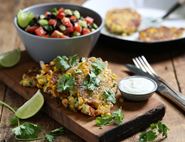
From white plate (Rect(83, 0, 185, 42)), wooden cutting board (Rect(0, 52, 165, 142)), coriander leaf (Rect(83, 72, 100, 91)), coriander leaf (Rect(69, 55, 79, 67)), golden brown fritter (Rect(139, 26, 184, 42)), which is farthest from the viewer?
white plate (Rect(83, 0, 185, 42))

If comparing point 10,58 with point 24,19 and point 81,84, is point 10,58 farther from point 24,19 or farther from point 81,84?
point 81,84

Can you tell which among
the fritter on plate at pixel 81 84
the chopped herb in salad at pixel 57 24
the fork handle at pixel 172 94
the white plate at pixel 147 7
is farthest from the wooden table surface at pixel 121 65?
the white plate at pixel 147 7

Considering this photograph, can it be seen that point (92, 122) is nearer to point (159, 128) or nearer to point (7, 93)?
point (159, 128)

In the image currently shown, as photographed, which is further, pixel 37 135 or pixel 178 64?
pixel 178 64

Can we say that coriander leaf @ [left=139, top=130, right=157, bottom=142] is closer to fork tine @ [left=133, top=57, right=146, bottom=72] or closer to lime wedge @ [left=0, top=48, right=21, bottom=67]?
fork tine @ [left=133, top=57, right=146, bottom=72]

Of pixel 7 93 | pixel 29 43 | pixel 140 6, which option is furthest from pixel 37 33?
pixel 140 6

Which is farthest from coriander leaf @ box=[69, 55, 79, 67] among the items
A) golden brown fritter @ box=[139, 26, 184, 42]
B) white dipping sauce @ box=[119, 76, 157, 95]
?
golden brown fritter @ box=[139, 26, 184, 42]

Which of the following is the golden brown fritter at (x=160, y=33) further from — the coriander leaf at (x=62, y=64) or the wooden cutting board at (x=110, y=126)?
the coriander leaf at (x=62, y=64)
